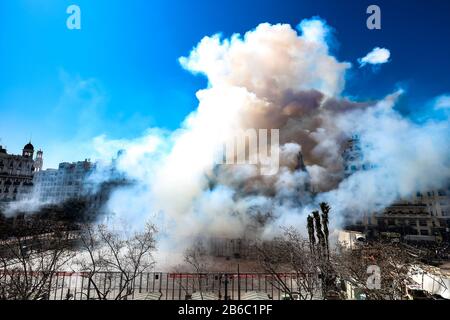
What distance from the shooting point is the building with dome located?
36938mm

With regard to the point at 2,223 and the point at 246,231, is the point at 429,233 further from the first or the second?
the point at 2,223

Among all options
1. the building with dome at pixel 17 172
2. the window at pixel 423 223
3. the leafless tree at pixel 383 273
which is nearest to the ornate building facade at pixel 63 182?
the building with dome at pixel 17 172

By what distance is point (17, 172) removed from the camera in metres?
40.1

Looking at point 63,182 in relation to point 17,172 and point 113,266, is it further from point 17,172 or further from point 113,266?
point 113,266

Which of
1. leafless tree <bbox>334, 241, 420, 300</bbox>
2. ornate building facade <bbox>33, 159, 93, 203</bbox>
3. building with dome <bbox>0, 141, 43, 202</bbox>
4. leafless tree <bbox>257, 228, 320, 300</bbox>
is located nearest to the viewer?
leafless tree <bbox>334, 241, 420, 300</bbox>

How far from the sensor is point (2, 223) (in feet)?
102

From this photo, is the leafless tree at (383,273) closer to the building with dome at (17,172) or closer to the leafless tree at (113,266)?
the leafless tree at (113,266)

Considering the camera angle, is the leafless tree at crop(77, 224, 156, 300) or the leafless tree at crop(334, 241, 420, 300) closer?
the leafless tree at crop(334, 241, 420, 300)

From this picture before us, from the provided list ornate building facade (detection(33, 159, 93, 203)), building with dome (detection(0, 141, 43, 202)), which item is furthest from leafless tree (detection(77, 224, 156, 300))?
ornate building facade (detection(33, 159, 93, 203))

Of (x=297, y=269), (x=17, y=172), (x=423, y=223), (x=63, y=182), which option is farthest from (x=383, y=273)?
(x=63, y=182)

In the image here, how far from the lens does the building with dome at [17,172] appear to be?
36.9m

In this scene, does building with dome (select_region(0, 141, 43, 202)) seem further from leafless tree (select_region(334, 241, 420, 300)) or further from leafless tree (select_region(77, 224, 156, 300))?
leafless tree (select_region(334, 241, 420, 300))
